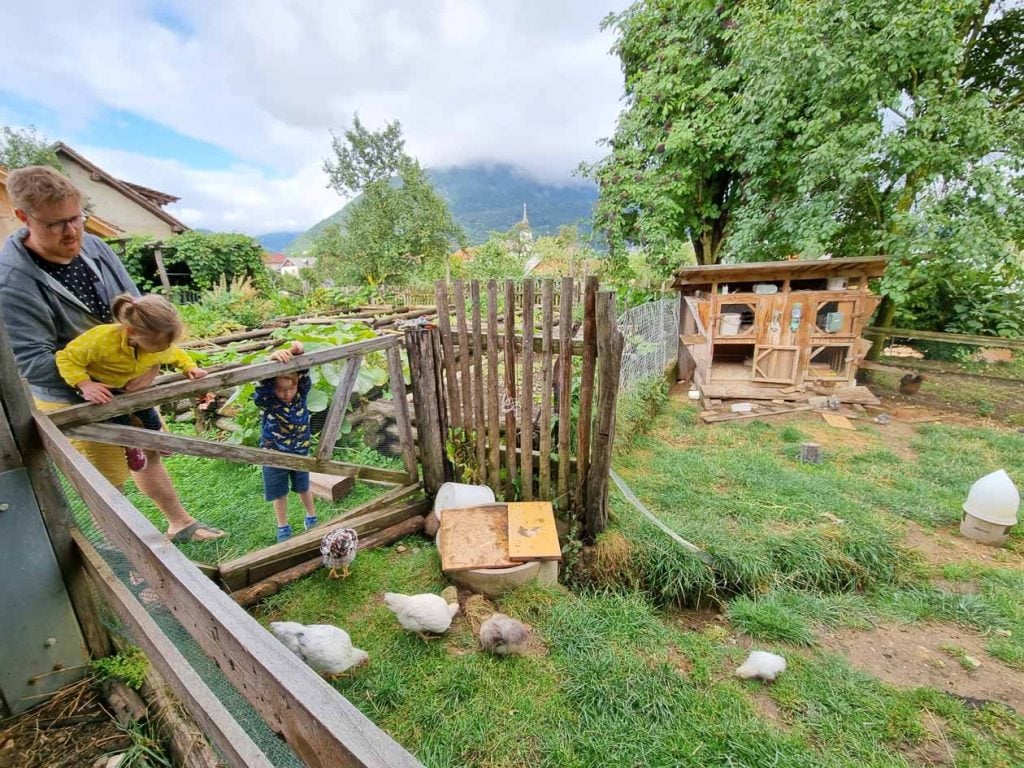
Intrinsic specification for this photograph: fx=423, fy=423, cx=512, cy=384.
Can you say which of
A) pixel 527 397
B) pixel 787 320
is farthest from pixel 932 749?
pixel 787 320

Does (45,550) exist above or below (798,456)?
above

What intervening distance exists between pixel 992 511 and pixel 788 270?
4.09 meters

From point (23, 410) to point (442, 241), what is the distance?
897 inches

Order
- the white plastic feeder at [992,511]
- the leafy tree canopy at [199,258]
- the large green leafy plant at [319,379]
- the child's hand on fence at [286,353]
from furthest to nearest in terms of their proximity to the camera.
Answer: the leafy tree canopy at [199,258] < the large green leafy plant at [319,379] < the white plastic feeder at [992,511] < the child's hand on fence at [286,353]

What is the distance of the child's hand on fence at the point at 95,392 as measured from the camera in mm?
1750

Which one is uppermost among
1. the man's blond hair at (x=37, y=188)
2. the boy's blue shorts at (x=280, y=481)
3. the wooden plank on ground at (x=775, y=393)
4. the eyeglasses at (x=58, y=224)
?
the man's blond hair at (x=37, y=188)

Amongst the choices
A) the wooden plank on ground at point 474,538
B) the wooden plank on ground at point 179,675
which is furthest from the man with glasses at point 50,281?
the wooden plank on ground at point 474,538

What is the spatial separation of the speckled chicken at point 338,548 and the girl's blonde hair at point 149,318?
1404mm

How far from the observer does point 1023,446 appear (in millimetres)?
5027

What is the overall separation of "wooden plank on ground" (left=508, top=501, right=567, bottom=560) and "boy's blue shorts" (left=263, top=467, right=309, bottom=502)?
1438mm

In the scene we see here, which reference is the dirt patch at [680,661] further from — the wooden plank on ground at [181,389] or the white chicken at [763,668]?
the wooden plank on ground at [181,389]

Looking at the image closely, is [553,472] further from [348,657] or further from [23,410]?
[23,410]

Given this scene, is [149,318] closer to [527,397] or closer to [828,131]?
[527,397]

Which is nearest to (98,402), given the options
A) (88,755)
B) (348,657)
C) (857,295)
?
(88,755)
